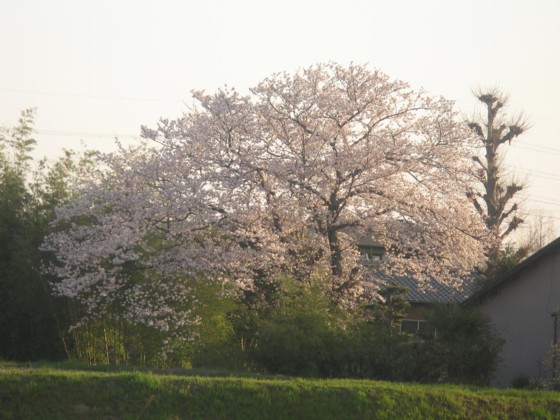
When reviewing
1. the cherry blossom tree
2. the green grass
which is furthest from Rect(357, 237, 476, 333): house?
the green grass

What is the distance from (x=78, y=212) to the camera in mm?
24234

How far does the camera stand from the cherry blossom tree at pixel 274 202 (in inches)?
914

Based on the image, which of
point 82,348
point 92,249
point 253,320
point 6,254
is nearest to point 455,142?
point 253,320

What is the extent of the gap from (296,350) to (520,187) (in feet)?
54.7

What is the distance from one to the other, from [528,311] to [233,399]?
12859mm

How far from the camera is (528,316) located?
1045 inches

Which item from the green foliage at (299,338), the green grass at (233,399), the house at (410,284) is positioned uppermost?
the house at (410,284)

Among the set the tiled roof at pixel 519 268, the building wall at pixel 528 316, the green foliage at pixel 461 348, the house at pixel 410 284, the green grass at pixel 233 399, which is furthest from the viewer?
the building wall at pixel 528 316

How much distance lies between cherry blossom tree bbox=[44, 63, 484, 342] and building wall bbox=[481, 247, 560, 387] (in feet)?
7.50

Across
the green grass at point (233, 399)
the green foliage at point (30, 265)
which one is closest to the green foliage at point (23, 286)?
the green foliage at point (30, 265)

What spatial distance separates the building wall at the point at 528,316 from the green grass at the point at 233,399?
7.14m

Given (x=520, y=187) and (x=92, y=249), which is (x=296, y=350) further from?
(x=520, y=187)

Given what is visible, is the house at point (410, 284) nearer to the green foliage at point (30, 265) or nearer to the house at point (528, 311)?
the house at point (528, 311)

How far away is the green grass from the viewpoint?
630 inches
